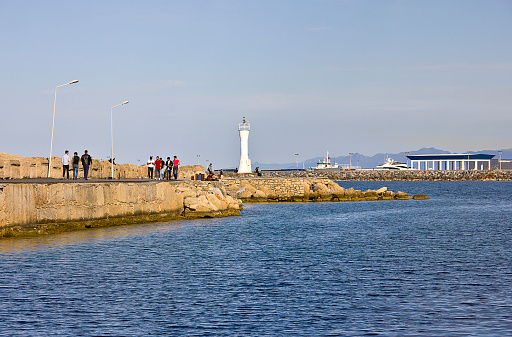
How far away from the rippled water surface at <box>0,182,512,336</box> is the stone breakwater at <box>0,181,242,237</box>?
88 centimetres

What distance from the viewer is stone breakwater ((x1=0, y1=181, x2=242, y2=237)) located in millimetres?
24891

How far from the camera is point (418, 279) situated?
18.3 m

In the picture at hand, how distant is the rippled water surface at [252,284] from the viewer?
1283 centimetres

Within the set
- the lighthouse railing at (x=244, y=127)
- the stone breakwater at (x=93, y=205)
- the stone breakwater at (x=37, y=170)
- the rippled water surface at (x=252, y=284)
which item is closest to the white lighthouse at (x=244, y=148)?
the lighthouse railing at (x=244, y=127)

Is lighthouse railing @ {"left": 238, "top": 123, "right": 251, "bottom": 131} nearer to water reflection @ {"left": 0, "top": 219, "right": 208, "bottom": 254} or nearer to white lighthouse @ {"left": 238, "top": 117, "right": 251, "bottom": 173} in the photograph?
white lighthouse @ {"left": 238, "top": 117, "right": 251, "bottom": 173}

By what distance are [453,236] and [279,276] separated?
16.2 metres

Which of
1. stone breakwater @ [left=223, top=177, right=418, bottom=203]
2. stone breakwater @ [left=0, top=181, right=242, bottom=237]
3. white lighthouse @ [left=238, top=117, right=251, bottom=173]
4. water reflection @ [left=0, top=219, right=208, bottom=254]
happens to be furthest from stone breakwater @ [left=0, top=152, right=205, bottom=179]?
white lighthouse @ [left=238, top=117, right=251, bottom=173]

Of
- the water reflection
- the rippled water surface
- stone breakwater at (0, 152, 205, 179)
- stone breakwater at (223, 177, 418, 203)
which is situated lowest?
the rippled water surface

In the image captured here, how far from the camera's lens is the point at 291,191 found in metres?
67.5

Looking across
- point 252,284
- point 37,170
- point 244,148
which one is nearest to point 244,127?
point 244,148

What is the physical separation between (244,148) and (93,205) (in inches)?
2193

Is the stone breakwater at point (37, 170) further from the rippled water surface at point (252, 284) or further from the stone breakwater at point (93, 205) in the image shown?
the rippled water surface at point (252, 284)

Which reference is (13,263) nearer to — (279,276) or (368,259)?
(279,276)

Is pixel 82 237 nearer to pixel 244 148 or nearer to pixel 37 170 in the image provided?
pixel 37 170
